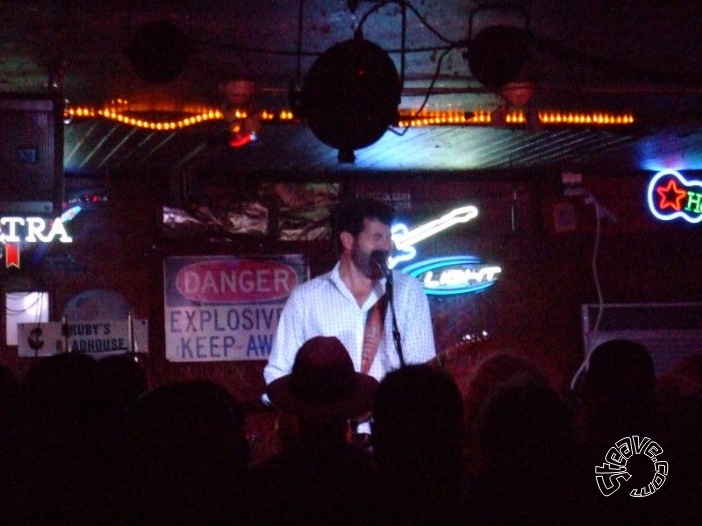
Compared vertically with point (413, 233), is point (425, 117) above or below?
above

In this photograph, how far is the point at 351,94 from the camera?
4414 millimetres

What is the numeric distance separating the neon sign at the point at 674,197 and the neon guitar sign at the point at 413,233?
2.07 m

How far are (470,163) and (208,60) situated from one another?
162 inches

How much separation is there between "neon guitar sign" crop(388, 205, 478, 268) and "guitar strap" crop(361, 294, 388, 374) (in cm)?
381

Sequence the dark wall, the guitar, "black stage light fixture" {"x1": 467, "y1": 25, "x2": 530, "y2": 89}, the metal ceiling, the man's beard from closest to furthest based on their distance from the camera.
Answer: "black stage light fixture" {"x1": 467, "y1": 25, "x2": 530, "y2": 89}
the metal ceiling
the guitar
the man's beard
the dark wall

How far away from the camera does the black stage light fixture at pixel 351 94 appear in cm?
439

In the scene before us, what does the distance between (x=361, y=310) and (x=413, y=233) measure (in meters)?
3.95

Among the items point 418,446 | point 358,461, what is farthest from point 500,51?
point 358,461

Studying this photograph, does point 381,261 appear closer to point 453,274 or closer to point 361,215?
point 361,215

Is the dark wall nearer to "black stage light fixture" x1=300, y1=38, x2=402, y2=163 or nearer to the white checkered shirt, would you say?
the white checkered shirt

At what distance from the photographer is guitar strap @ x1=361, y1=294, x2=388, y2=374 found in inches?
214

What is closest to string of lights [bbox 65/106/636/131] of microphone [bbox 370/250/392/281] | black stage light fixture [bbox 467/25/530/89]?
black stage light fixture [bbox 467/25/530/89]

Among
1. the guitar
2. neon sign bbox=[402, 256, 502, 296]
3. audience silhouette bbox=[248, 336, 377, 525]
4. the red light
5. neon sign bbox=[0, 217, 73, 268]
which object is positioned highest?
the red light

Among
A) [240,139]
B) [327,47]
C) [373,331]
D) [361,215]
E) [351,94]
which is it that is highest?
[327,47]
